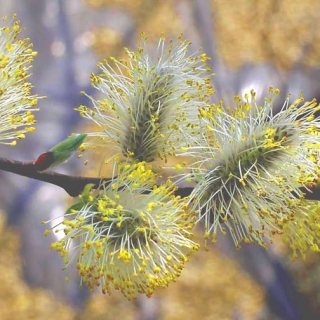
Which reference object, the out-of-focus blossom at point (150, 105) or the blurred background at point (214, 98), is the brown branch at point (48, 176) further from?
the blurred background at point (214, 98)

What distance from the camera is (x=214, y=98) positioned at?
38.0 inches

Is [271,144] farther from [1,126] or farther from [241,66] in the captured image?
[241,66]

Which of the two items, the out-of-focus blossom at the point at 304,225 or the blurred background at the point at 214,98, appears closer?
the out-of-focus blossom at the point at 304,225

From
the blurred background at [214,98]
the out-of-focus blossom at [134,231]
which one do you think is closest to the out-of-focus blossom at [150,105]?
the out-of-focus blossom at [134,231]

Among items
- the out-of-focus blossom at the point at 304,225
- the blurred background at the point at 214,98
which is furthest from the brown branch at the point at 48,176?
the blurred background at the point at 214,98

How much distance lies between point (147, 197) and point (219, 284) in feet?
1.52

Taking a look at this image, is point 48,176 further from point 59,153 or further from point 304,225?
point 304,225

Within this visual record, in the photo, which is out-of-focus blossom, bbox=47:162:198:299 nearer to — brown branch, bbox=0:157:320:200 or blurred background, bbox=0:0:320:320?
brown branch, bbox=0:157:320:200

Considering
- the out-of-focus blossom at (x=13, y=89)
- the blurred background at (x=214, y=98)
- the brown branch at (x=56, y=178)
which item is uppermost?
the out-of-focus blossom at (x=13, y=89)

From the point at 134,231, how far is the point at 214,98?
54 cm

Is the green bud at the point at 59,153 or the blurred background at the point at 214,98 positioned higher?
the green bud at the point at 59,153

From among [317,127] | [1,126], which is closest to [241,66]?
[317,127]

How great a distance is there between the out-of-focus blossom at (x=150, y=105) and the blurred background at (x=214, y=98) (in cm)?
37

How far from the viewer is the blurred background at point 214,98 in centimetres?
86
